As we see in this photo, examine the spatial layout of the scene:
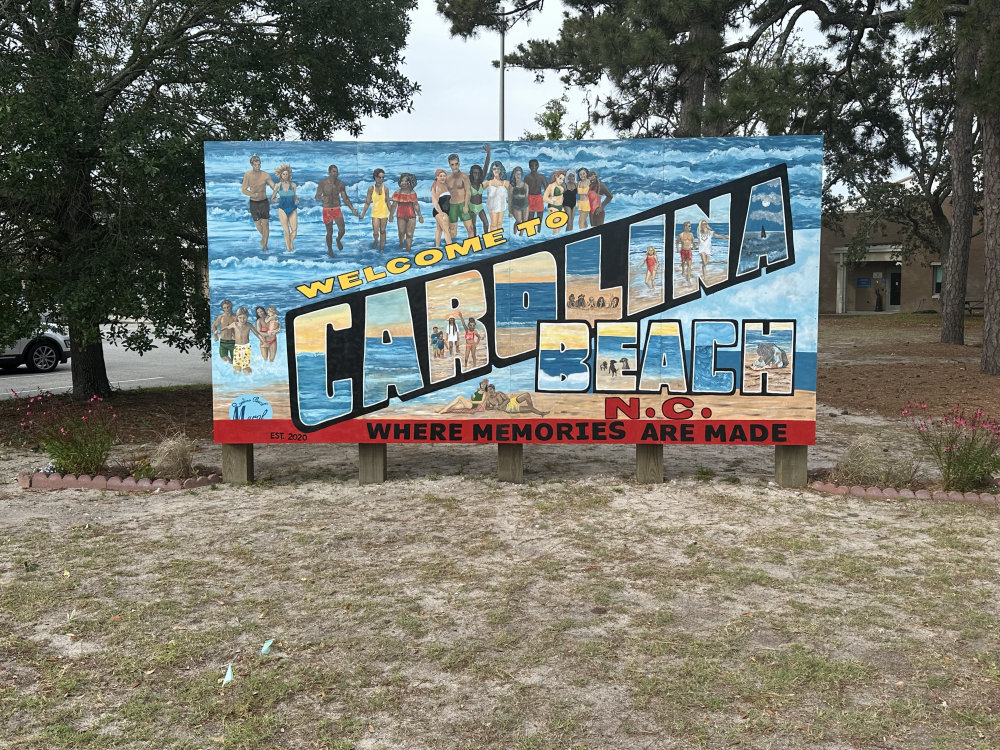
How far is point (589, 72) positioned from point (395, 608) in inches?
721

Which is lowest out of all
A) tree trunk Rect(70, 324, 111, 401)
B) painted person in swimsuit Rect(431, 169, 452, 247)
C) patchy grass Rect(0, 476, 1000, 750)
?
patchy grass Rect(0, 476, 1000, 750)

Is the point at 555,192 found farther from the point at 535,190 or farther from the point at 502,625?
the point at 502,625

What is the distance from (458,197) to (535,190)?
684 mm

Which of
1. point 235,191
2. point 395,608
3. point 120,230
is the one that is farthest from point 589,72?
point 395,608

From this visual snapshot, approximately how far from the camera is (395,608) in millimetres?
4598

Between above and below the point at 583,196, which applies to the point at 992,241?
above

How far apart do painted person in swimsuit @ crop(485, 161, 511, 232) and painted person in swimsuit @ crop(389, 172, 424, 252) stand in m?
0.62

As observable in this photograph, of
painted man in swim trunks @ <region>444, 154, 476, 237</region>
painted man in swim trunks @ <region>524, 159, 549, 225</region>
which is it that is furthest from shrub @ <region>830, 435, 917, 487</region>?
painted man in swim trunks @ <region>444, 154, 476, 237</region>

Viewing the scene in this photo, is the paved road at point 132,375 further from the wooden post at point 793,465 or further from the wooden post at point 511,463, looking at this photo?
the wooden post at point 793,465

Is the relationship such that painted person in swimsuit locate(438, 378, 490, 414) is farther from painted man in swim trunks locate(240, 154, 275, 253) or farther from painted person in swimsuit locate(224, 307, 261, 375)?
painted man in swim trunks locate(240, 154, 275, 253)

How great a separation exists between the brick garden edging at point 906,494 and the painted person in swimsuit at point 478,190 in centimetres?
384

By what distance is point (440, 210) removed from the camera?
287 inches

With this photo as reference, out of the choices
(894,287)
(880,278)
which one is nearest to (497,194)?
(880,278)

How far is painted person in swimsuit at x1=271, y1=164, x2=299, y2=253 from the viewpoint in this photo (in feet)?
24.0
